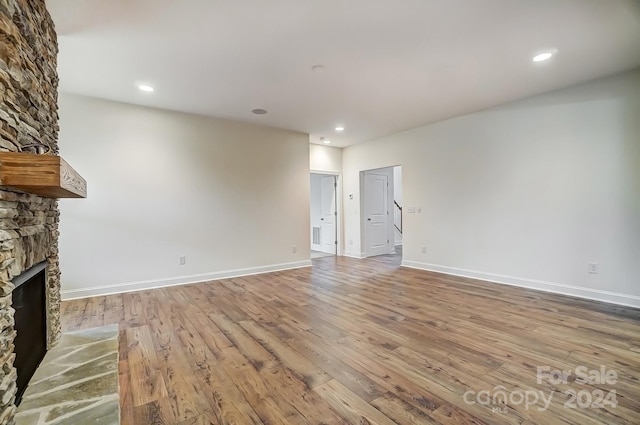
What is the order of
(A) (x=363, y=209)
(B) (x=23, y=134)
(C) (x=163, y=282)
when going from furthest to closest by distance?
1. (A) (x=363, y=209)
2. (C) (x=163, y=282)
3. (B) (x=23, y=134)

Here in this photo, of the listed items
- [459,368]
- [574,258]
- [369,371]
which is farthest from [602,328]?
[369,371]

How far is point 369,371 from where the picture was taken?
2.06 metres

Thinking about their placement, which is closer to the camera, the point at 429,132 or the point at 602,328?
the point at 602,328

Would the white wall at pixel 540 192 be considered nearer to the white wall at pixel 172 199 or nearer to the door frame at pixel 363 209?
the door frame at pixel 363 209

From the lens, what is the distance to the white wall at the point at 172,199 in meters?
3.92

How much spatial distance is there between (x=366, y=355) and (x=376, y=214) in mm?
5224

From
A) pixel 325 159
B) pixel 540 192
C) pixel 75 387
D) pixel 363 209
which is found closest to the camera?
pixel 75 387

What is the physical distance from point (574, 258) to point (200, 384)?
4554mm

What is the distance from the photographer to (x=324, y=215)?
26.3ft

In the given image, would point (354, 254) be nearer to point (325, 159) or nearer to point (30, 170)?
point (325, 159)

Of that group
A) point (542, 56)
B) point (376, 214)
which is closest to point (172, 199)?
point (376, 214)

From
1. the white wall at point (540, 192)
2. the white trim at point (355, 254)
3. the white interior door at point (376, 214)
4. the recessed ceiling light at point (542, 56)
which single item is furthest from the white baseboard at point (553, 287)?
the recessed ceiling light at point (542, 56)

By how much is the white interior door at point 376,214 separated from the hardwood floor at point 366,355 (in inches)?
126

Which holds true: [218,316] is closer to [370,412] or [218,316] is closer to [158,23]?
[370,412]
